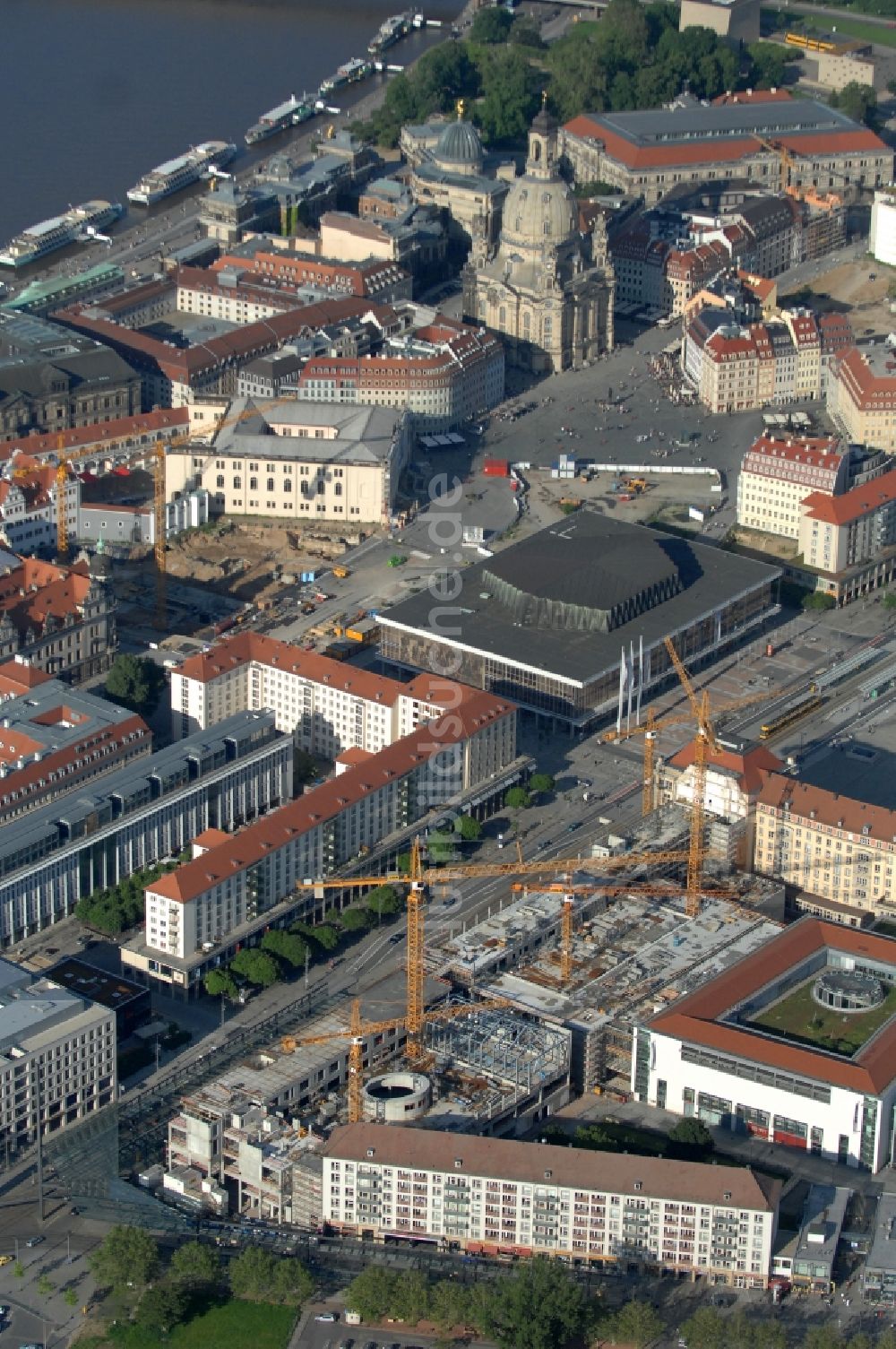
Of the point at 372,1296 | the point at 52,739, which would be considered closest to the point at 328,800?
the point at 52,739

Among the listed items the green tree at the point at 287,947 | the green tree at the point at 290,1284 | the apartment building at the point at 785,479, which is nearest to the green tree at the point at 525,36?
the apartment building at the point at 785,479

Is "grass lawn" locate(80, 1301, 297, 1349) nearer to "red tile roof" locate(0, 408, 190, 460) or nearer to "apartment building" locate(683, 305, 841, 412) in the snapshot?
"red tile roof" locate(0, 408, 190, 460)

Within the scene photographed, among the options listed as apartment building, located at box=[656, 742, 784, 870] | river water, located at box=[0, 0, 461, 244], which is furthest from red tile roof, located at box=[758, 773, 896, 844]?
river water, located at box=[0, 0, 461, 244]

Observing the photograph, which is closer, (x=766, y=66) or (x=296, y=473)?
(x=296, y=473)

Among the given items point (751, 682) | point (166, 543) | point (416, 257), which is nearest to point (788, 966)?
point (751, 682)

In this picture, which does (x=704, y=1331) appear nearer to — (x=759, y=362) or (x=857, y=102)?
(x=759, y=362)
